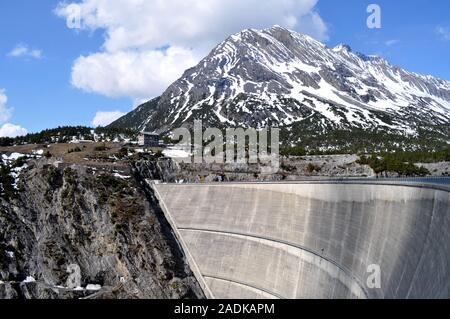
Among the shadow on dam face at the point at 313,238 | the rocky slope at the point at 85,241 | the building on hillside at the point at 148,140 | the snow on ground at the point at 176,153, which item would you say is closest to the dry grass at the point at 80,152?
the rocky slope at the point at 85,241

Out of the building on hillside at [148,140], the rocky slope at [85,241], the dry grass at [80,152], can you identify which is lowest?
the rocky slope at [85,241]

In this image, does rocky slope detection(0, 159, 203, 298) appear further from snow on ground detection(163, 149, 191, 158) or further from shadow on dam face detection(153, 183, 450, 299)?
snow on ground detection(163, 149, 191, 158)

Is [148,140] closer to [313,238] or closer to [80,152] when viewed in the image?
[80,152]

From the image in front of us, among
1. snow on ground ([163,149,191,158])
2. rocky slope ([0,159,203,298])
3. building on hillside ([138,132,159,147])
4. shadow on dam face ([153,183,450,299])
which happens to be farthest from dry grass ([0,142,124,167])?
shadow on dam face ([153,183,450,299])

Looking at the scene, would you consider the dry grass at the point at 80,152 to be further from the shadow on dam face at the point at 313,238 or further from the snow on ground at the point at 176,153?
the shadow on dam face at the point at 313,238

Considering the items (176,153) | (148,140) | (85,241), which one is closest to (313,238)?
(85,241)

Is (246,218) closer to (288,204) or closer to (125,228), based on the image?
(288,204)
